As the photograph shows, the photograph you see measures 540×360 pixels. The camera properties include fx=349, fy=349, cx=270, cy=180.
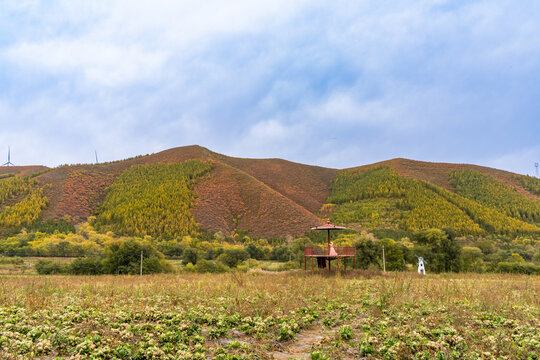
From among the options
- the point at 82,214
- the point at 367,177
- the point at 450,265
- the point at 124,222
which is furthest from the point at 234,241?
the point at 367,177

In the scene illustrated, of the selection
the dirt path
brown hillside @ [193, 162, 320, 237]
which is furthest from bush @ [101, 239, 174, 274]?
brown hillside @ [193, 162, 320, 237]

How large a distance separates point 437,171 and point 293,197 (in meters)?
51.5

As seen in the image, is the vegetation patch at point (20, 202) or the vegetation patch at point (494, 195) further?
the vegetation patch at point (494, 195)

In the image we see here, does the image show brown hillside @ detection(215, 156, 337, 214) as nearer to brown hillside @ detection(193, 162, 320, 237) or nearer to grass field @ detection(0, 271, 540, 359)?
brown hillside @ detection(193, 162, 320, 237)

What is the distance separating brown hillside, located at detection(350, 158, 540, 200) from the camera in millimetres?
107406

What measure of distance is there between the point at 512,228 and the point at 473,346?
3356 inches

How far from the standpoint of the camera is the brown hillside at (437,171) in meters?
107

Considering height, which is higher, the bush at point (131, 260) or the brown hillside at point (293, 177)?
the brown hillside at point (293, 177)

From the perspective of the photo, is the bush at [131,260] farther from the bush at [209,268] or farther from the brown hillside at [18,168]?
the brown hillside at [18,168]

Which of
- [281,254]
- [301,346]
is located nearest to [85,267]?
[281,254]

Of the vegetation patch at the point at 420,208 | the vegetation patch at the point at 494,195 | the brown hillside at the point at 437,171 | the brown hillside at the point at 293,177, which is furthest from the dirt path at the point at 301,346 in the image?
the brown hillside at the point at 437,171

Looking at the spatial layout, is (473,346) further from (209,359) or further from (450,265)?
(450,265)

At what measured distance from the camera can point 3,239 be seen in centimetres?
6072

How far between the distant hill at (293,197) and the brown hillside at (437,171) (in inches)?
17.3
